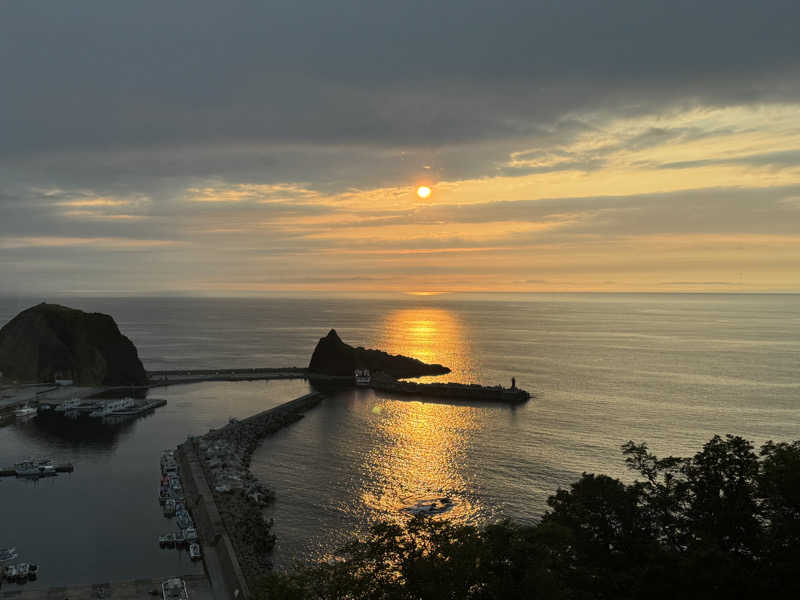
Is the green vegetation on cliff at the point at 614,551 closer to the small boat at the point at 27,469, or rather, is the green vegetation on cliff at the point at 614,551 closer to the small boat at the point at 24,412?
the small boat at the point at 27,469

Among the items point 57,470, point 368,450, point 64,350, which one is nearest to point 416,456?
point 368,450

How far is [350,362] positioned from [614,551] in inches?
4032

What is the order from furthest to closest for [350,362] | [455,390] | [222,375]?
[350,362], [222,375], [455,390]

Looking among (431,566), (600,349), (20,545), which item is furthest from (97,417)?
(600,349)

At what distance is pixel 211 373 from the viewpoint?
127 metres

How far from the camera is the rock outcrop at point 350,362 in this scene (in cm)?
12800

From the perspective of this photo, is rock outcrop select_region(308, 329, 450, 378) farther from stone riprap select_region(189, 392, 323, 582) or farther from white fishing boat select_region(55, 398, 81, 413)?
white fishing boat select_region(55, 398, 81, 413)

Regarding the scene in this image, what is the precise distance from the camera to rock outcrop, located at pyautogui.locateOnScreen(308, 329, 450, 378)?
128 metres

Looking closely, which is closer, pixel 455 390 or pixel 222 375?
pixel 455 390

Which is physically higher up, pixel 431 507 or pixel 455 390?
pixel 455 390

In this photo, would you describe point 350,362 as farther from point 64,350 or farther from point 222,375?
point 64,350

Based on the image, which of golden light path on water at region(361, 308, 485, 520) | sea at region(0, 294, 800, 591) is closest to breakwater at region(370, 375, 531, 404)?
sea at region(0, 294, 800, 591)

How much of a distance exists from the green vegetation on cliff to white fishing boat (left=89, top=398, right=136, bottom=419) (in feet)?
240

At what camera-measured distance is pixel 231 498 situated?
50438 millimetres
